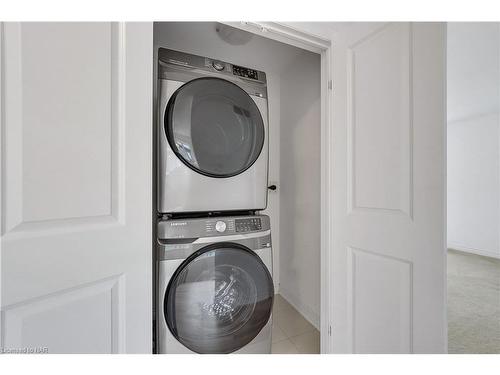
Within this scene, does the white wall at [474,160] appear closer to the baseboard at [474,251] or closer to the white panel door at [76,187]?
the baseboard at [474,251]

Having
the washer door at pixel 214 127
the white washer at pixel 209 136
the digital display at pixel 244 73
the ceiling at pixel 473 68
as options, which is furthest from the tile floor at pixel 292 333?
the ceiling at pixel 473 68

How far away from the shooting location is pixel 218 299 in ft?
3.77

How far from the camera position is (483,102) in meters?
3.34

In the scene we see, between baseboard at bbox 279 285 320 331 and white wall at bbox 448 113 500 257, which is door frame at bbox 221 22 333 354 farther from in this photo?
white wall at bbox 448 113 500 257

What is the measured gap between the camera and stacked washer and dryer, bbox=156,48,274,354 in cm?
108

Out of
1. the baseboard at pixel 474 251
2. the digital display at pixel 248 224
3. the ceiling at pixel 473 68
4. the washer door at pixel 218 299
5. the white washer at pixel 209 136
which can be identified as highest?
the ceiling at pixel 473 68

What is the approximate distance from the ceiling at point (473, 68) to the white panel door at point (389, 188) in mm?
1390

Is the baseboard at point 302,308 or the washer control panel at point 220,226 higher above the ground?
the washer control panel at point 220,226

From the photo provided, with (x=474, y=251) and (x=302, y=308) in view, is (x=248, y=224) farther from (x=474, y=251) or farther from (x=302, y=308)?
(x=474, y=251)

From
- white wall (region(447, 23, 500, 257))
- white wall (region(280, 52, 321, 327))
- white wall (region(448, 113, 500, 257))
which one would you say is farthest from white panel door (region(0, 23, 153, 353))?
white wall (region(448, 113, 500, 257))

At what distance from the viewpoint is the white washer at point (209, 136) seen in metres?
1.11

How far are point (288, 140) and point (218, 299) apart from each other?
158 centimetres

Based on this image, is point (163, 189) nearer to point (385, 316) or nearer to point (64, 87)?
point (64, 87)
